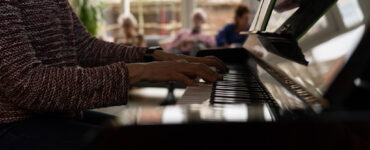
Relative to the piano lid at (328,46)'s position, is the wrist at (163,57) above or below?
below

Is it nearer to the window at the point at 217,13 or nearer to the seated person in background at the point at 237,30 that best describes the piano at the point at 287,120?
the seated person in background at the point at 237,30

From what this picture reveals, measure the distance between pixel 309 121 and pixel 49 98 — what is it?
55cm

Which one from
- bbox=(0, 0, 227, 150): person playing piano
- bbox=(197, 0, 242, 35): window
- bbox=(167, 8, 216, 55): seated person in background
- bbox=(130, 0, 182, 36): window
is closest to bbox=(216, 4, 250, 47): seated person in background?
bbox=(167, 8, 216, 55): seated person in background

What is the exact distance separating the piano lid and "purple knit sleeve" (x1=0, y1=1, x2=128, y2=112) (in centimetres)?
39

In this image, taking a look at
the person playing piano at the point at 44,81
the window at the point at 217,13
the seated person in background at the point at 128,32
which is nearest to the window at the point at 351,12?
the person playing piano at the point at 44,81

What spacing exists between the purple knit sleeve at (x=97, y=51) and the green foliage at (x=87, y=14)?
13.4ft

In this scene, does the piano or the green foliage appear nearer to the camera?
A: the piano

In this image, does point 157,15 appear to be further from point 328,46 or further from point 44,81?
point 328,46

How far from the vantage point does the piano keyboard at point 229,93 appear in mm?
742

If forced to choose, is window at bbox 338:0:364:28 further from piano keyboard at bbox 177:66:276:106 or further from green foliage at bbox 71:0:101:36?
green foliage at bbox 71:0:101:36

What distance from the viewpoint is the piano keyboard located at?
2.43ft

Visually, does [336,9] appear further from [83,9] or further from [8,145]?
[83,9]

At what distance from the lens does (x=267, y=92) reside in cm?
84

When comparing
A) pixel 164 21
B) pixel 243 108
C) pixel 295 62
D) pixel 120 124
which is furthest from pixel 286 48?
pixel 164 21
